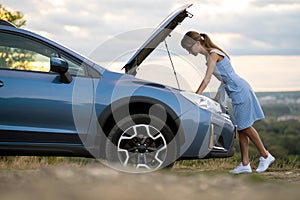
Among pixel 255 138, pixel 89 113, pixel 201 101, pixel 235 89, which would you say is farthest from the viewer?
pixel 255 138

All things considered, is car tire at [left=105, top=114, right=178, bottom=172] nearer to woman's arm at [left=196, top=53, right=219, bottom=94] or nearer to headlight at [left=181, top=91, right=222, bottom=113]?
headlight at [left=181, top=91, right=222, bottom=113]

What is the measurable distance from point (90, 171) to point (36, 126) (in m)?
2.30

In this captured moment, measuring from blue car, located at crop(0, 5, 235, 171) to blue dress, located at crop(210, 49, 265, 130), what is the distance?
3.16ft

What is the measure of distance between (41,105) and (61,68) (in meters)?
0.41

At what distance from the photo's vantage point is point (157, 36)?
7.20 meters

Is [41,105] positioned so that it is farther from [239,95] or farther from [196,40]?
[239,95]

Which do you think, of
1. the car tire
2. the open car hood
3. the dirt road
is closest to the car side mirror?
the car tire

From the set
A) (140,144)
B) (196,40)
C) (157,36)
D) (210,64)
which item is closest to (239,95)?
→ (210,64)

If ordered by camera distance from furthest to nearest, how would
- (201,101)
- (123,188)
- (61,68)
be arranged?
(201,101) → (61,68) → (123,188)

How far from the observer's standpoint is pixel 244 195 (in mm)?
3281

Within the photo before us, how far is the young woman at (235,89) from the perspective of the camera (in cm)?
727

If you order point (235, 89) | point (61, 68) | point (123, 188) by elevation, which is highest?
point (61, 68)

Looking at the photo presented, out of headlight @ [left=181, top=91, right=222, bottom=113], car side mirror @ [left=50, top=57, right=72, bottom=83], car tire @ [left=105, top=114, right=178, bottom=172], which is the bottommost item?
car tire @ [left=105, top=114, right=178, bottom=172]

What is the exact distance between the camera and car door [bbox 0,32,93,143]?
20.3ft
